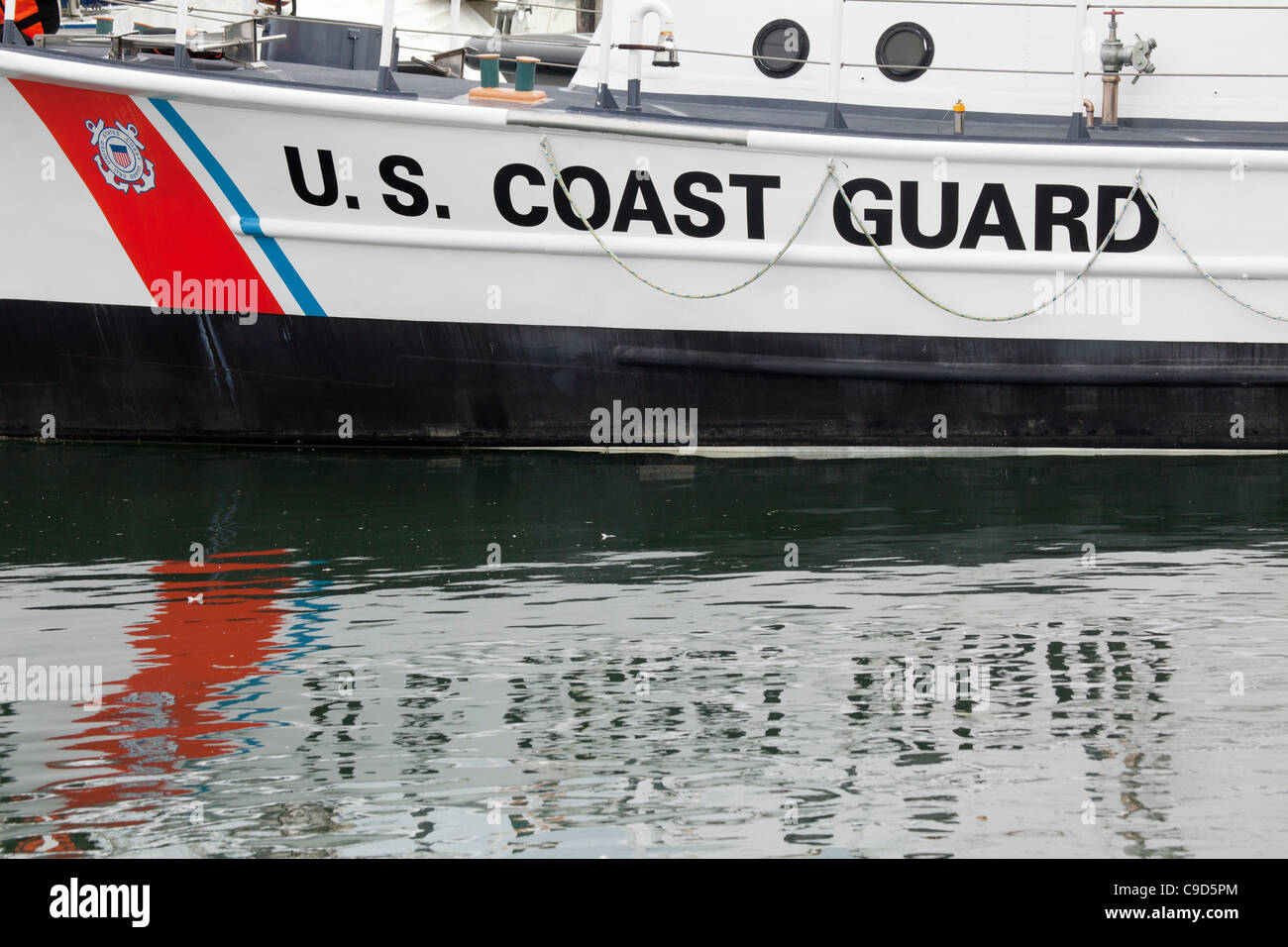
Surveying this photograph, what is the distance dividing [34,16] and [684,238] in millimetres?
4586

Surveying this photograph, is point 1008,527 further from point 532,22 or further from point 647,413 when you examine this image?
point 532,22

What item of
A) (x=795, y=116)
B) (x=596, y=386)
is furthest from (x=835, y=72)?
(x=596, y=386)

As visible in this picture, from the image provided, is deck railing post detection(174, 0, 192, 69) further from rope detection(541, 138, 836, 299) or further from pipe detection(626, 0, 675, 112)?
pipe detection(626, 0, 675, 112)

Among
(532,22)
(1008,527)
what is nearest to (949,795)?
(1008,527)

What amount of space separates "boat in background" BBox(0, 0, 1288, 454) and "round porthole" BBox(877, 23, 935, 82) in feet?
0.06

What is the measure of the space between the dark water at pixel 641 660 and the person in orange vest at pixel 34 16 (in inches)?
111

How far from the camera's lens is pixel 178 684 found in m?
6.04

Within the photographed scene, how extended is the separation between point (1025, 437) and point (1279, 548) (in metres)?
2.68

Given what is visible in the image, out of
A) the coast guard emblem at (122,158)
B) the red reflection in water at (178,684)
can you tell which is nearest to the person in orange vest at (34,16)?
the coast guard emblem at (122,158)

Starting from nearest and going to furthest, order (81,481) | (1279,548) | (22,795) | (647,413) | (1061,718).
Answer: (22,795) < (1061,718) < (1279,548) < (81,481) < (647,413)

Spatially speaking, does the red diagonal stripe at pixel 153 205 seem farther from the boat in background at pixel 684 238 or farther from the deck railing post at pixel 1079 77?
the deck railing post at pixel 1079 77

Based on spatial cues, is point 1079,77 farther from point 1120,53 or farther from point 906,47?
point 906,47

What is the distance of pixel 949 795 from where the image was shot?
4941mm

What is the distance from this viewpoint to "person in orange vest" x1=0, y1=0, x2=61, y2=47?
10586 mm
